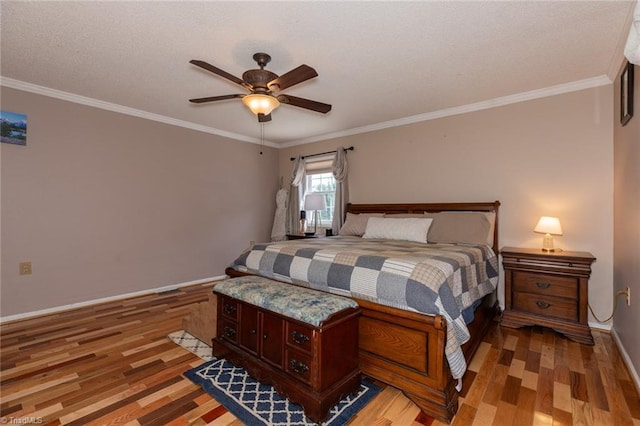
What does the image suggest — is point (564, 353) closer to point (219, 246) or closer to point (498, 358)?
point (498, 358)

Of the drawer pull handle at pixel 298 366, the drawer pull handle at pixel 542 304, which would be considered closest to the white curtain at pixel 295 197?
the drawer pull handle at pixel 542 304

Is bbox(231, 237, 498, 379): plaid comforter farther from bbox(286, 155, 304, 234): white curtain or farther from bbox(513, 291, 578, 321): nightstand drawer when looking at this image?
bbox(286, 155, 304, 234): white curtain

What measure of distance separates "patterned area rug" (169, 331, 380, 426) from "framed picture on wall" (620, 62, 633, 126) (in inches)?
106

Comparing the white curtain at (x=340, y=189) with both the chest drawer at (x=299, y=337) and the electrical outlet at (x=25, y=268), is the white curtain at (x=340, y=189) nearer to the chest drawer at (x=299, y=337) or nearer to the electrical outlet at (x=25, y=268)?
the chest drawer at (x=299, y=337)

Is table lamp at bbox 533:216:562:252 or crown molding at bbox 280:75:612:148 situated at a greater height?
crown molding at bbox 280:75:612:148

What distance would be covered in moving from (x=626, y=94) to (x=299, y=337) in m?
2.97

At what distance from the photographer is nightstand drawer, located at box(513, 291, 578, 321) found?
2.62 m

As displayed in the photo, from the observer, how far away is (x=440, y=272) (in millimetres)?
1825

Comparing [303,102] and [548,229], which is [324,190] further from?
[548,229]

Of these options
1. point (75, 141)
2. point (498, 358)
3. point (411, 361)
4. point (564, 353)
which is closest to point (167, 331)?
point (411, 361)

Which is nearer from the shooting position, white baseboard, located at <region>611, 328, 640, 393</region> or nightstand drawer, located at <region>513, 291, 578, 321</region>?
white baseboard, located at <region>611, 328, 640, 393</region>

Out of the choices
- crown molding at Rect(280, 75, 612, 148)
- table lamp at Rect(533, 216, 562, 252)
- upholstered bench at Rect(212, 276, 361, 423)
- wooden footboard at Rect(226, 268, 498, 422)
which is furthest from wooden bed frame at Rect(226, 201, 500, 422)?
crown molding at Rect(280, 75, 612, 148)

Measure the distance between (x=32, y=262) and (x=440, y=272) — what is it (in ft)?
12.8

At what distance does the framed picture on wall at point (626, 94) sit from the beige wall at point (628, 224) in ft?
0.24
